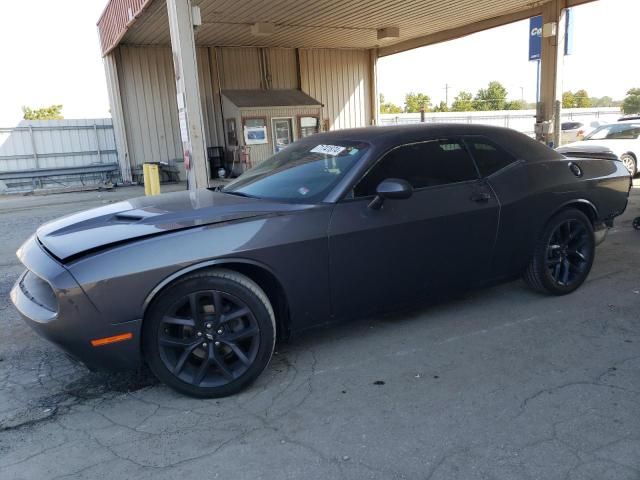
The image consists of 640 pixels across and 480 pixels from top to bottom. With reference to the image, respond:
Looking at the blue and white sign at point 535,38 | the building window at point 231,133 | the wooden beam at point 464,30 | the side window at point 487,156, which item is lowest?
the side window at point 487,156

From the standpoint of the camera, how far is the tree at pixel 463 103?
68.7 metres

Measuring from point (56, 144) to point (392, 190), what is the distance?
17023 millimetres

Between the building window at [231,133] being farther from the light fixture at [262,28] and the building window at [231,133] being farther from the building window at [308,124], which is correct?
the light fixture at [262,28]

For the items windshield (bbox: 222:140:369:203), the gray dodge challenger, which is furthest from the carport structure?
the gray dodge challenger

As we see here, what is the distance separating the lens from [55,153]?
679 inches

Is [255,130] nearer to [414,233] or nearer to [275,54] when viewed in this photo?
[275,54]

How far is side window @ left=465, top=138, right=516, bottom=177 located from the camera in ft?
13.2

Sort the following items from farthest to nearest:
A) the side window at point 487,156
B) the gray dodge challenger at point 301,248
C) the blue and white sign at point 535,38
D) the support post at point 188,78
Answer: the blue and white sign at point 535,38, the support post at point 188,78, the side window at point 487,156, the gray dodge challenger at point 301,248

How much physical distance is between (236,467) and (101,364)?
98cm

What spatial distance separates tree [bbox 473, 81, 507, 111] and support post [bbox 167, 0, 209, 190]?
67842 mm

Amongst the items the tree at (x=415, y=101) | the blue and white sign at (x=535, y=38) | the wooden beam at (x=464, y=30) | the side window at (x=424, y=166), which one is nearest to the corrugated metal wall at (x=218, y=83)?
the wooden beam at (x=464, y=30)

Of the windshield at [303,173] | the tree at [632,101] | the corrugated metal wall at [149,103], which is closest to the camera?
the windshield at [303,173]

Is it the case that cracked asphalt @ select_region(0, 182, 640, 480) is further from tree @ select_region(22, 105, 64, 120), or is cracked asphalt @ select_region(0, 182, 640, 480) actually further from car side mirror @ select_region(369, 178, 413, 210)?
tree @ select_region(22, 105, 64, 120)

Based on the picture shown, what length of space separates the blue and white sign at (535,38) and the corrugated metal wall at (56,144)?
13574mm
